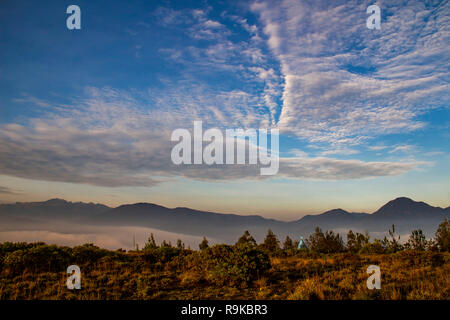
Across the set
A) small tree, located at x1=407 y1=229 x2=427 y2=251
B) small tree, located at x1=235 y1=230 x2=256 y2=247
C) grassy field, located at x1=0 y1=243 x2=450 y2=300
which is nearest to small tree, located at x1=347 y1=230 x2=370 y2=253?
small tree, located at x1=407 y1=229 x2=427 y2=251

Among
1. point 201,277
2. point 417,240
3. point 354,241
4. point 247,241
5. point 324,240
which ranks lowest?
point 324,240

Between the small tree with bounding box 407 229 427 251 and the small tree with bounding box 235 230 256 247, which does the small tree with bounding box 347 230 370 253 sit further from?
the small tree with bounding box 235 230 256 247

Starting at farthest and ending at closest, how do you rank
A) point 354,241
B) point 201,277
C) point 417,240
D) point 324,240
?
point 324,240 → point 354,241 → point 417,240 → point 201,277

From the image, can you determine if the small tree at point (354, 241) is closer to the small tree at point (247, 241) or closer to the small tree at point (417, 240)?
the small tree at point (417, 240)

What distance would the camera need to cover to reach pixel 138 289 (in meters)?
11.8

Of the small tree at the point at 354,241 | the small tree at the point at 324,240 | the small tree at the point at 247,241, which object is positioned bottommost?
the small tree at the point at 324,240

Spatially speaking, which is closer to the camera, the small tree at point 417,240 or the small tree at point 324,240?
the small tree at point 417,240

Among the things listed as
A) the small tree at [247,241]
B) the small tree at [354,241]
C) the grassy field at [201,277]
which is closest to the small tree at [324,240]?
the small tree at [354,241]

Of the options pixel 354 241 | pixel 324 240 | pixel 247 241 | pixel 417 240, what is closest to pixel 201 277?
pixel 247 241

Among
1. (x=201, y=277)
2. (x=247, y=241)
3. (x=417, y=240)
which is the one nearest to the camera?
(x=201, y=277)

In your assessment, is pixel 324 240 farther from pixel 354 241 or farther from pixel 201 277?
pixel 201 277
